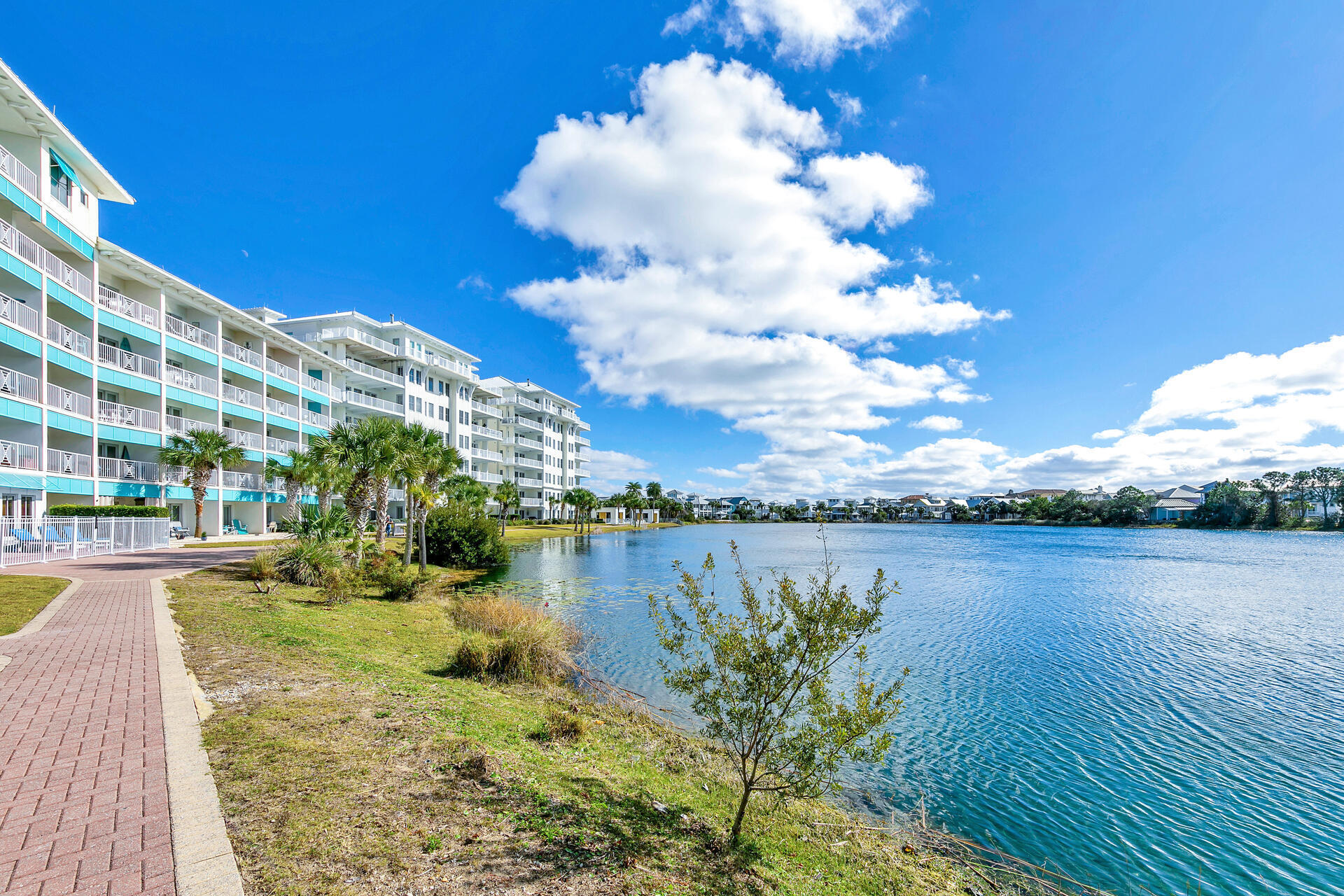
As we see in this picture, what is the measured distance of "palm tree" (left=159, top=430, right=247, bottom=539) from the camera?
33.4 m

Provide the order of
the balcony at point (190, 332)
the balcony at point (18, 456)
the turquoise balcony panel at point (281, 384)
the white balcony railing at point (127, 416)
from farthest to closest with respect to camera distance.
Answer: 1. the turquoise balcony panel at point (281, 384)
2. the balcony at point (190, 332)
3. the white balcony railing at point (127, 416)
4. the balcony at point (18, 456)

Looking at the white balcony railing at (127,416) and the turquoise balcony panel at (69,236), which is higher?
the turquoise balcony panel at (69,236)

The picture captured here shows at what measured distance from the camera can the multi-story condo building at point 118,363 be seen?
2461cm

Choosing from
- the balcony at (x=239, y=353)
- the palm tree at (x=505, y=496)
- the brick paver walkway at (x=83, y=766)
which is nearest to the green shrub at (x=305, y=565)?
the brick paver walkway at (x=83, y=766)

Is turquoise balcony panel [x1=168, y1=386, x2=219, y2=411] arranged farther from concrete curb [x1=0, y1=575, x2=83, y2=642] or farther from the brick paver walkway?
the brick paver walkway

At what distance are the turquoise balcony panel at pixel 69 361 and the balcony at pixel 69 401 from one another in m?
1.04

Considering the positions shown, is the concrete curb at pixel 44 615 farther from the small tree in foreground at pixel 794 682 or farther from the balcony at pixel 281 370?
the balcony at pixel 281 370

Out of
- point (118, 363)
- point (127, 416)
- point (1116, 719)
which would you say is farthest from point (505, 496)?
point (1116, 719)

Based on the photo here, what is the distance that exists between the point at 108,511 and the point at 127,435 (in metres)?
5.95

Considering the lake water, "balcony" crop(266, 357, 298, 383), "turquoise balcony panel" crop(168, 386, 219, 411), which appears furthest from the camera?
"balcony" crop(266, 357, 298, 383)

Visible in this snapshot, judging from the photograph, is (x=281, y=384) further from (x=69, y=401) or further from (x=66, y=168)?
(x=66, y=168)

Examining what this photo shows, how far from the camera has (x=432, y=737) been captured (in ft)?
24.7

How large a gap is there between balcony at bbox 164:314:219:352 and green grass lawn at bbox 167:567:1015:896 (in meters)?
33.5

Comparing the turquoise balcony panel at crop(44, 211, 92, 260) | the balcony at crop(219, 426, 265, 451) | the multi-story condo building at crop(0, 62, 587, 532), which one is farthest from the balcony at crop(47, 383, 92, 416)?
the balcony at crop(219, 426, 265, 451)
